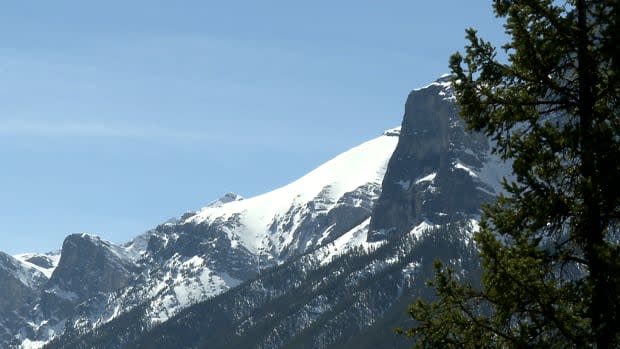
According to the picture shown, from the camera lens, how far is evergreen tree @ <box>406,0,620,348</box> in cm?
2288

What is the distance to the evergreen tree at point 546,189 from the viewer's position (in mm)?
22875

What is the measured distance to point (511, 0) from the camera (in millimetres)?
25234

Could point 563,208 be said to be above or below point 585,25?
below

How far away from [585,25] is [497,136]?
3.20m

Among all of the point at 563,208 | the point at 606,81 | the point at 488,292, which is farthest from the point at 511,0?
the point at 488,292

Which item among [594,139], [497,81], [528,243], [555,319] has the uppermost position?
[497,81]

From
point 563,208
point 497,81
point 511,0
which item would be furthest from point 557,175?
point 511,0

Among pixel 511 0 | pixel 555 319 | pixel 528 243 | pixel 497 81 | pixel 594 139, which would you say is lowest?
pixel 555 319

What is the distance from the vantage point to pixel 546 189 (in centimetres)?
2314

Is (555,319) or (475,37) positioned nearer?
(555,319)

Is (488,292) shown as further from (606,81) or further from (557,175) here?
(606,81)

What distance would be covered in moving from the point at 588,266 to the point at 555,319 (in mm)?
1445

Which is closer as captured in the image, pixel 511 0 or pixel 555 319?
pixel 555 319

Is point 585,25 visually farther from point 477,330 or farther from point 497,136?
point 477,330
